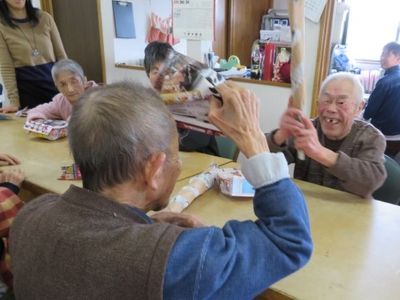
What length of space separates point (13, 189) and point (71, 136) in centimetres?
86

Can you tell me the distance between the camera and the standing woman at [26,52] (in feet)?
8.09

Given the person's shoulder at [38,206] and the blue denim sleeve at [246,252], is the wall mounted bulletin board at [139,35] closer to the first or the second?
the person's shoulder at [38,206]

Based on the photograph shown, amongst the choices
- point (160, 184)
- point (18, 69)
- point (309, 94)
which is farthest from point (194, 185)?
point (18, 69)

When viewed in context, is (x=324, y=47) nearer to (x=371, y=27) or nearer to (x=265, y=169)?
(x=265, y=169)

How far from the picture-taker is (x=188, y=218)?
3.09 ft

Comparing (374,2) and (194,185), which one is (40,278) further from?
(374,2)

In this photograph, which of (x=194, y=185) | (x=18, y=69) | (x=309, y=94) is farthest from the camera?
(x=18, y=69)

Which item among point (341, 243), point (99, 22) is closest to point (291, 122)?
point (341, 243)

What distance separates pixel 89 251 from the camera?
1.93 feet

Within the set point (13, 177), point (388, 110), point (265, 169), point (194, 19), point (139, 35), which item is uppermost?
point (194, 19)

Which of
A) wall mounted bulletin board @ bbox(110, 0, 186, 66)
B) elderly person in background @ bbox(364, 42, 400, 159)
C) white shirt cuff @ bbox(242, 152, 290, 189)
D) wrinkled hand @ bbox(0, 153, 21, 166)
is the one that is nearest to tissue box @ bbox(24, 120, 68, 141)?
wrinkled hand @ bbox(0, 153, 21, 166)

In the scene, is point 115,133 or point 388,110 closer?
point 115,133

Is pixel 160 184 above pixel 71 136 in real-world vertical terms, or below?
below

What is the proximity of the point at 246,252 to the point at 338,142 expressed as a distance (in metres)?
1.03
